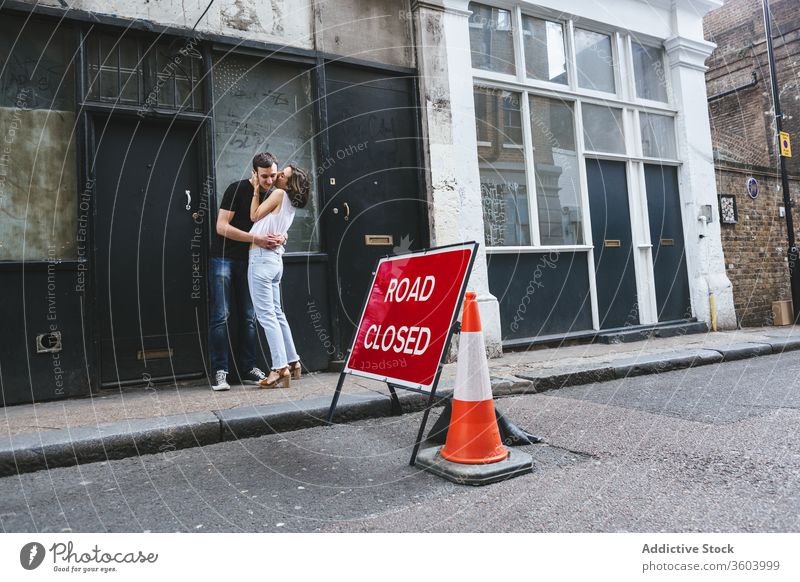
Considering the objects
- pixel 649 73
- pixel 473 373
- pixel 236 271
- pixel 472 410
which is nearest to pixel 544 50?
pixel 649 73

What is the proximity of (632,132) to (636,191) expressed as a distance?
36.5 inches

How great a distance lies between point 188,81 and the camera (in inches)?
204

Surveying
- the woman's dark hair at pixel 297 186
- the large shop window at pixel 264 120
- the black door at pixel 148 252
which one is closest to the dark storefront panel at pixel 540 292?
the large shop window at pixel 264 120

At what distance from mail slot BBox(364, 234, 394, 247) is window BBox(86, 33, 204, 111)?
2098mm

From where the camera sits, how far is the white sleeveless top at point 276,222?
15.4ft

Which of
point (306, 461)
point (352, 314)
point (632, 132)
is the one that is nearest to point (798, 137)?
point (632, 132)

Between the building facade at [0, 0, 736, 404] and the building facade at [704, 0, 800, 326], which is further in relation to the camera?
the building facade at [704, 0, 800, 326]

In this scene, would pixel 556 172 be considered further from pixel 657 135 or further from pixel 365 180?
pixel 365 180

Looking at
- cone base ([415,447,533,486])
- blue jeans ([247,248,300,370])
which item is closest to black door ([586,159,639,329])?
blue jeans ([247,248,300,370])

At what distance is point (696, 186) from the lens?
8.78 meters

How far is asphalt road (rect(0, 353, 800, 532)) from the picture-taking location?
2.15 metres

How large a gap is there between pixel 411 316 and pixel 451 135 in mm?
3955

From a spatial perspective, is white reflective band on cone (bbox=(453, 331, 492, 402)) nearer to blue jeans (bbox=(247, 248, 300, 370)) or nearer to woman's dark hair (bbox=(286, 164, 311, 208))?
blue jeans (bbox=(247, 248, 300, 370))

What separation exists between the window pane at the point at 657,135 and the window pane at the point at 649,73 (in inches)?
13.1
